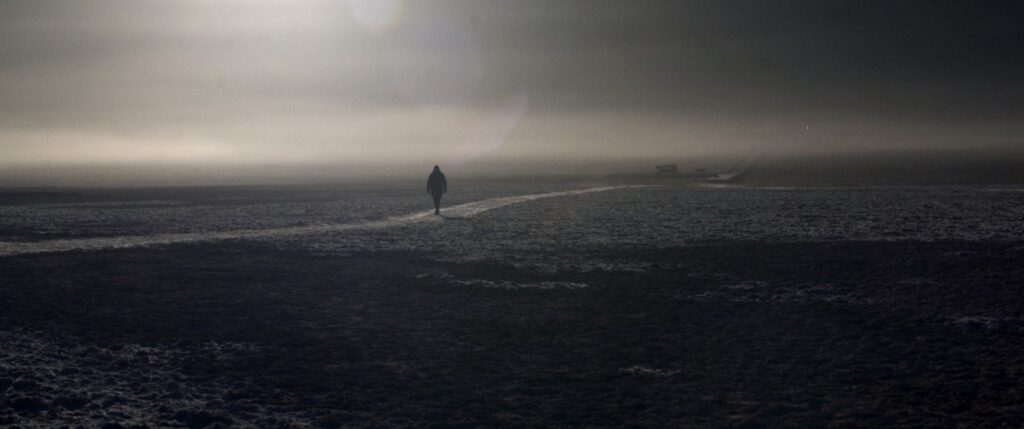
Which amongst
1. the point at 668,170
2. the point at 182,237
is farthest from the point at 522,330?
the point at 668,170

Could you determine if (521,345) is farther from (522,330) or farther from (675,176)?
(675,176)

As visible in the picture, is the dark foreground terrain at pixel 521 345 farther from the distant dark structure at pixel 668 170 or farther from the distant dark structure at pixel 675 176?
the distant dark structure at pixel 668 170

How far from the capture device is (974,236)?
2291 centimetres

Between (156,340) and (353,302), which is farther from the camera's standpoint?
(353,302)

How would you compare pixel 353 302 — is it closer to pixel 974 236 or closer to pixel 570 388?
pixel 570 388

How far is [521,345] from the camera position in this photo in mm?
11336

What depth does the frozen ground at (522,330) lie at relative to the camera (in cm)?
844

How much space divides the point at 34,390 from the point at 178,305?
5.35 metres

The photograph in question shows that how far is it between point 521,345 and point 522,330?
3.27ft

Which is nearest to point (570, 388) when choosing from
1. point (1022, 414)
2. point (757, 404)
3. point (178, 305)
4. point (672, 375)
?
point (672, 375)

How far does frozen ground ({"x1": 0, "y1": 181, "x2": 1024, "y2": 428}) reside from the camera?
8.44 meters

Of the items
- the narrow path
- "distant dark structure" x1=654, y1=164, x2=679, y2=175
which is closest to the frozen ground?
the narrow path

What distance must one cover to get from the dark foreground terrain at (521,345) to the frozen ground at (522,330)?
0.05 m

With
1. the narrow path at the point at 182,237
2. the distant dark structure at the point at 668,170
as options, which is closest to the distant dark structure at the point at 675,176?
the distant dark structure at the point at 668,170
